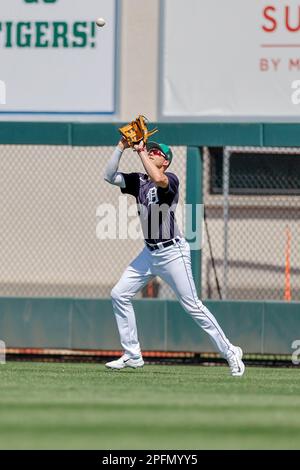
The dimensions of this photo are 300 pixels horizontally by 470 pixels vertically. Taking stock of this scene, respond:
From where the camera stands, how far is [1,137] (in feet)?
43.2

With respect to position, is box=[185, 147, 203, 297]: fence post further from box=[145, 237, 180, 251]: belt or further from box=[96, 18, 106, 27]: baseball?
box=[96, 18, 106, 27]: baseball

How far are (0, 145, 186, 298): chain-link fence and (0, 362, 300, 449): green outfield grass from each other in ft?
13.1

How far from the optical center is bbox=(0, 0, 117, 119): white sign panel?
50.5 feet

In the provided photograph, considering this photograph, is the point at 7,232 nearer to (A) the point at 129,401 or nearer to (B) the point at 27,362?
(B) the point at 27,362

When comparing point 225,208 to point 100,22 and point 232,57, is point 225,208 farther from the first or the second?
point 100,22

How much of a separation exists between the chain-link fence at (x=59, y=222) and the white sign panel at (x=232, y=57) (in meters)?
1.21

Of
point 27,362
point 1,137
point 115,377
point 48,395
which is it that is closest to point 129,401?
point 48,395

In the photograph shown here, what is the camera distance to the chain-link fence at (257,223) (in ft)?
47.6

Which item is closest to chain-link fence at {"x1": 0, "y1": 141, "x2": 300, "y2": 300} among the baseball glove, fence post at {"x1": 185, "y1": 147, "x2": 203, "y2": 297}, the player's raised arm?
fence post at {"x1": 185, "y1": 147, "x2": 203, "y2": 297}

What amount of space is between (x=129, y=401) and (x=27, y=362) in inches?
186
